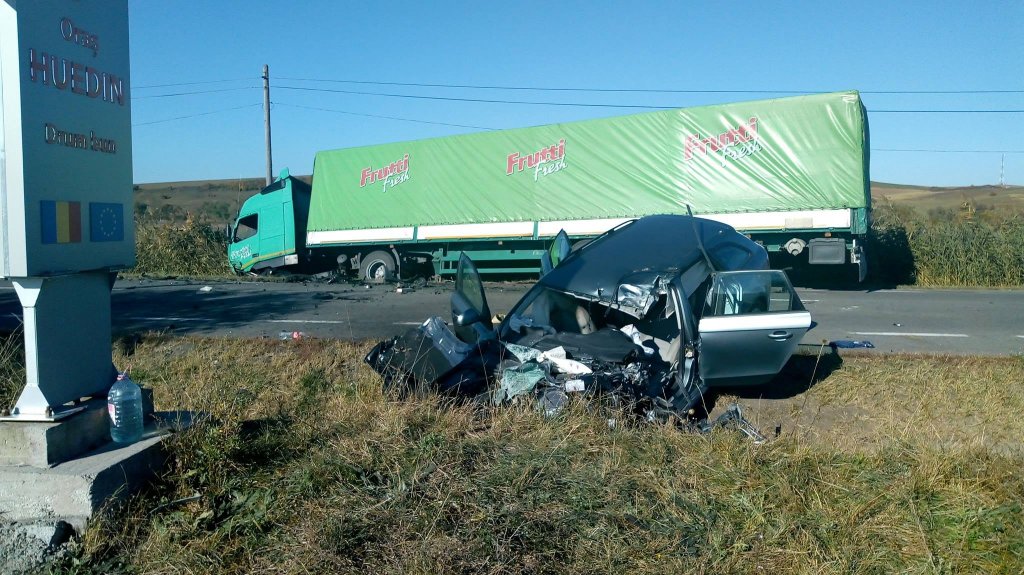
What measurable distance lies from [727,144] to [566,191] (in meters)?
3.74

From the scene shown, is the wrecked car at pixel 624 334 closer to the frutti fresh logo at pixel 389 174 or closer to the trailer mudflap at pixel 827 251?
the trailer mudflap at pixel 827 251

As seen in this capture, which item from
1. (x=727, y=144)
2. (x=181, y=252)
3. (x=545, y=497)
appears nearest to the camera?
(x=545, y=497)

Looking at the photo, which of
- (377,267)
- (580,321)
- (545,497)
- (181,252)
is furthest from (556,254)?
(181,252)

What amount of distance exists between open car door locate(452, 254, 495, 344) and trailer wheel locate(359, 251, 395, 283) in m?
13.1

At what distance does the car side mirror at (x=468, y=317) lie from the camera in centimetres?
595

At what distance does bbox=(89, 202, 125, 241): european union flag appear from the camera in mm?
3959

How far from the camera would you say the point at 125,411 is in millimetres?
3896

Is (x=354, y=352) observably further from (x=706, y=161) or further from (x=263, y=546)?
(x=706, y=161)

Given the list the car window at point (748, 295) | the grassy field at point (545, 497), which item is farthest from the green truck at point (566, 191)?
the grassy field at point (545, 497)

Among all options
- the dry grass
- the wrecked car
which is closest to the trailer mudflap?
the wrecked car

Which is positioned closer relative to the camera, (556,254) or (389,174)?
(556,254)

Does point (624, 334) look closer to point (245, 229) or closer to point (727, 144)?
point (727, 144)

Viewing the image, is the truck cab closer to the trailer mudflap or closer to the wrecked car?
the trailer mudflap

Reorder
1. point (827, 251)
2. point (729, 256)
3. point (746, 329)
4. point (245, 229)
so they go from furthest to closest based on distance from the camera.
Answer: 1. point (245, 229)
2. point (827, 251)
3. point (729, 256)
4. point (746, 329)
